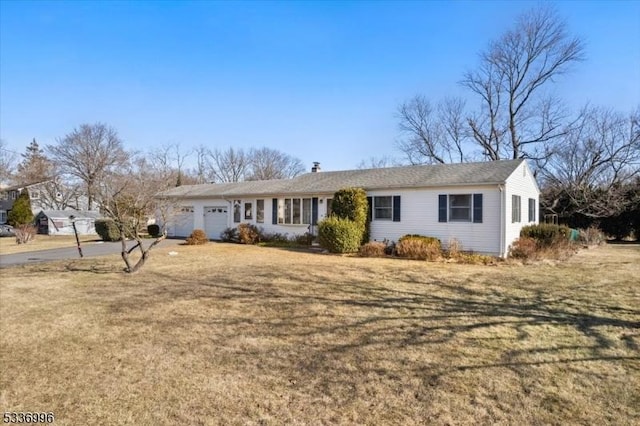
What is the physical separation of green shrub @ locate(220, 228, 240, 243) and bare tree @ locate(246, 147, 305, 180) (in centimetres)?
2878

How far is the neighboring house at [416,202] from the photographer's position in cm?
1447

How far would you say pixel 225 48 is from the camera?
14.9 meters

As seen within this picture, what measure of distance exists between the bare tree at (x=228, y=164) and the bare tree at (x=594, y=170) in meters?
37.7

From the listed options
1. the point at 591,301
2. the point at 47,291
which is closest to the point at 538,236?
the point at 591,301

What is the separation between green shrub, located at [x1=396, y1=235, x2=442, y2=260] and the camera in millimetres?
13820

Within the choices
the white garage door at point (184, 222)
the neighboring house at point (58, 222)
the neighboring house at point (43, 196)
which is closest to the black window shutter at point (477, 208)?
the white garage door at point (184, 222)

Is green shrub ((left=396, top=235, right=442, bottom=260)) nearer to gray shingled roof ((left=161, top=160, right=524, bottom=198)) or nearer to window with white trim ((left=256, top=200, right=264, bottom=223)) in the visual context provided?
gray shingled roof ((left=161, top=160, right=524, bottom=198))

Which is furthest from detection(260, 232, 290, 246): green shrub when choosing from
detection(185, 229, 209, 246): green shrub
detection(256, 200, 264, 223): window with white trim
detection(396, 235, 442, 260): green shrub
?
detection(396, 235, 442, 260): green shrub

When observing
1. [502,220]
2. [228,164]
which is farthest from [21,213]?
[502,220]

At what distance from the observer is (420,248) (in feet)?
45.9

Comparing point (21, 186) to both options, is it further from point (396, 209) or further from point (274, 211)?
point (396, 209)

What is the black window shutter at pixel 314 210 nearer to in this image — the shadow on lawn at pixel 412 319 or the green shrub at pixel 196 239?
the green shrub at pixel 196 239

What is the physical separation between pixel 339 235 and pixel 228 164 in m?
40.5

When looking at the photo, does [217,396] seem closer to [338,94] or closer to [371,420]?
[371,420]
